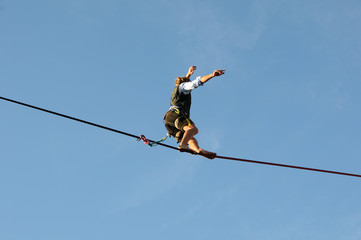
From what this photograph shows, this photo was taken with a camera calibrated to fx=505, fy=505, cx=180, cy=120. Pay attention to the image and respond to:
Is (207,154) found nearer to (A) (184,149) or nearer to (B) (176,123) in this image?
(A) (184,149)

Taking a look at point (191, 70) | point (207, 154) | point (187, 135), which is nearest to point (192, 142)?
point (187, 135)

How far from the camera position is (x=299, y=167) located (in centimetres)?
1050

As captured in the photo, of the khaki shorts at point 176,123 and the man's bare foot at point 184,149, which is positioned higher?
the khaki shorts at point 176,123

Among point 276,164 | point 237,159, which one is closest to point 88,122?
point 237,159

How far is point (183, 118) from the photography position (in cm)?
1083

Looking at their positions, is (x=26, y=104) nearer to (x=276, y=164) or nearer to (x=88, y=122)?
(x=88, y=122)

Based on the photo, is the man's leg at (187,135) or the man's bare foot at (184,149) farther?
the man's leg at (187,135)

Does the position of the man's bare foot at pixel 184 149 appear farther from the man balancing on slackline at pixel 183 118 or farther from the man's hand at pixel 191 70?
the man's hand at pixel 191 70

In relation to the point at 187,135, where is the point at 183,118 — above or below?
above

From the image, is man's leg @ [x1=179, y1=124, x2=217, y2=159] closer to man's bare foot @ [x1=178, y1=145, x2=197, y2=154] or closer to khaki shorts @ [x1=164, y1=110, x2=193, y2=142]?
man's bare foot @ [x1=178, y1=145, x2=197, y2=154]

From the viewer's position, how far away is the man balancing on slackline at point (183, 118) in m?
10.5

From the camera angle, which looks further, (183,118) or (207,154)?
(183,118)

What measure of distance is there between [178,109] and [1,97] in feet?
11.7

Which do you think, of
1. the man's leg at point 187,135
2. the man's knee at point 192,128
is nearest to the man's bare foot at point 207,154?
the man's leg at point 187,135
